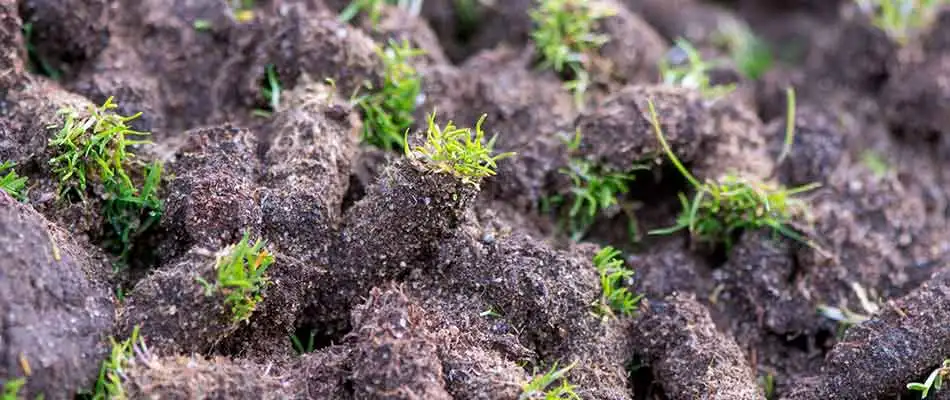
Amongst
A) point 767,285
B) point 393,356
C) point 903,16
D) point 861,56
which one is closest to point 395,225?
point 393,356

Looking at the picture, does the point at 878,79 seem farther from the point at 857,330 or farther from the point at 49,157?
the point at 49,157

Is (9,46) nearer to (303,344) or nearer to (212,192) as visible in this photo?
(212,192)

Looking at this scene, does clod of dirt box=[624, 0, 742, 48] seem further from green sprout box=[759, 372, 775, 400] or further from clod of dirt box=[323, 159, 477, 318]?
clod of dirt box=[323, 159, 477, 318]

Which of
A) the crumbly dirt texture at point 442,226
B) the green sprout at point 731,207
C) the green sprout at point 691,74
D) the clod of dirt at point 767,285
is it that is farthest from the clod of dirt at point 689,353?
the green sprout at point 691,74

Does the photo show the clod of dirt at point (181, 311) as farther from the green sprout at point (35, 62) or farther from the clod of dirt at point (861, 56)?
the clod of dirt at point (861, 56)

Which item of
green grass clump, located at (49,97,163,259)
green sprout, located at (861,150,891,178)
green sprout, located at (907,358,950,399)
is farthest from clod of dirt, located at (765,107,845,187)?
green grass clump, located at (49,97,163,259)

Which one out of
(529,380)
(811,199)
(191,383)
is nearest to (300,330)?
(191,383)

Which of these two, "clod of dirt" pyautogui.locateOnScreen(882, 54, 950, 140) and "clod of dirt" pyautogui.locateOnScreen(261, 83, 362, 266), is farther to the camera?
"clod of dirt" pyautogui.locateOnScreen(882, 54, 950, 140)
